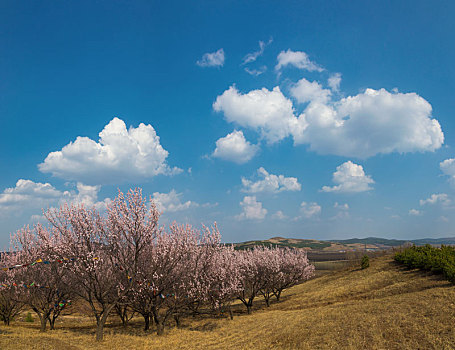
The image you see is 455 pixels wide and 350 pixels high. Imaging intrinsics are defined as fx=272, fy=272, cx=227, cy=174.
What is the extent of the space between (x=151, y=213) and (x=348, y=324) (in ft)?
49.5

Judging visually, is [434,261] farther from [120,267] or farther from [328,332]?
[120,267]

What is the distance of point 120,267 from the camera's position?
20.9 metres

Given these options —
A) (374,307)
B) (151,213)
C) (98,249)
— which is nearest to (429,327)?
(374,307)

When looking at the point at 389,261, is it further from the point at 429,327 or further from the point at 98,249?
the point at 98,249

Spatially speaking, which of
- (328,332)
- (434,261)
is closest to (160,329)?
(328,332)

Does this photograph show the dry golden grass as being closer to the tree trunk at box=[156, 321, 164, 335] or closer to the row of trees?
the tree trunk at box=[156, 321, 164, 335]

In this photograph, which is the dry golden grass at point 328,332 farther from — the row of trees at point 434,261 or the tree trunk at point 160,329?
the row of trees at point 434,261

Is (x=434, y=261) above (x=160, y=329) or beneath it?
above

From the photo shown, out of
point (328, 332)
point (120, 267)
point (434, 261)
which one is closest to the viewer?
point (328, 332)

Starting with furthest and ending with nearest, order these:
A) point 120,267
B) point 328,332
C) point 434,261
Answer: point 434,261 → point 120,267 → point 328,332

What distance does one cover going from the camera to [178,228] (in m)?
23.0

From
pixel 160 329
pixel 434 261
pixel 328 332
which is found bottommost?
pixel 160 329

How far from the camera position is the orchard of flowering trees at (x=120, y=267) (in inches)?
800

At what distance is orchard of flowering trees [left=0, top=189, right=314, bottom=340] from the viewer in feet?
66.6
